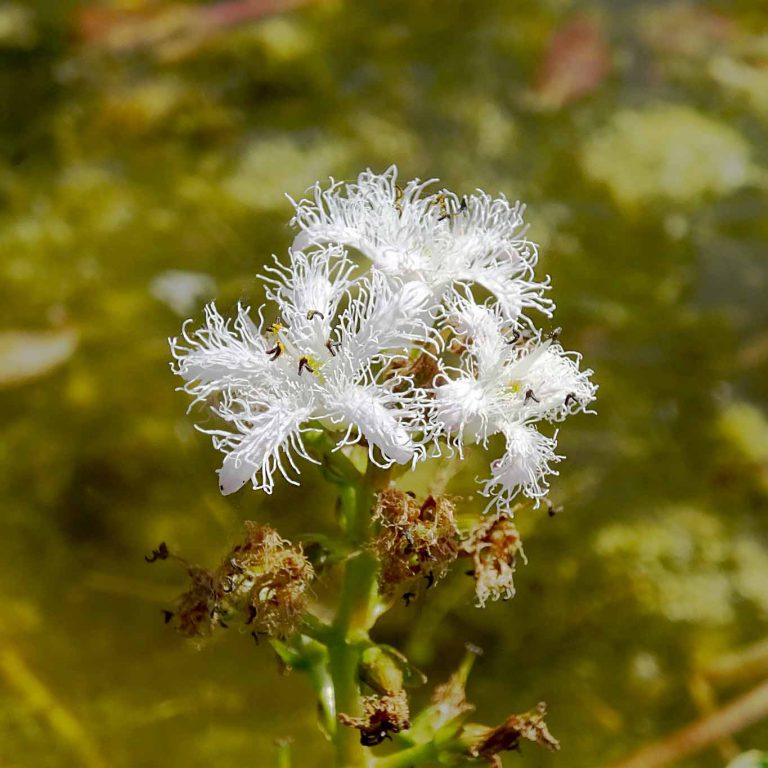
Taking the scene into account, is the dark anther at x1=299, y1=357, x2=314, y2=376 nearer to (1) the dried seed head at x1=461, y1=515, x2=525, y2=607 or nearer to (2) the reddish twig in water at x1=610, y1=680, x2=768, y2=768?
(1) the dried seed head at x1=461, y1=515, x2=525, y2=607

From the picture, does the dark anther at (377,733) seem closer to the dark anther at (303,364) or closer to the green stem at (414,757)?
the green stem at (414,757)

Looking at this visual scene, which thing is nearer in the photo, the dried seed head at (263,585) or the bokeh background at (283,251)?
the dried seed head at (263,585)

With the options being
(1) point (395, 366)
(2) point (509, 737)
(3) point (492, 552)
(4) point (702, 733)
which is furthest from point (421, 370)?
(4) point (702, 733)

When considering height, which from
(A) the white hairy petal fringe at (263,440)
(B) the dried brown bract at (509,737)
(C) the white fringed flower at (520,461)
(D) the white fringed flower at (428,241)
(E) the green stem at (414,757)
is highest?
(D) the white fringed flower at (428,241)

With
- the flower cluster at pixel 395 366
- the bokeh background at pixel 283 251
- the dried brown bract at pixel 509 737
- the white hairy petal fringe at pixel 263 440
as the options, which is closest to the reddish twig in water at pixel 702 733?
the bokeh background at pixel 283 251

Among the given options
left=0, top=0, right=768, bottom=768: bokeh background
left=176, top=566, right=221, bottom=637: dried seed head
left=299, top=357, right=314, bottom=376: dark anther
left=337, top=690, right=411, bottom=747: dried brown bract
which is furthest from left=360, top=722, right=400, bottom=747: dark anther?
left=0, top=0, right=768, bottom=768: bokeh background

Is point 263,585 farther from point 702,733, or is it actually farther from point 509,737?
point 702,733

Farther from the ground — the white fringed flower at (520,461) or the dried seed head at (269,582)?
the white fringed flower at (520,461)
